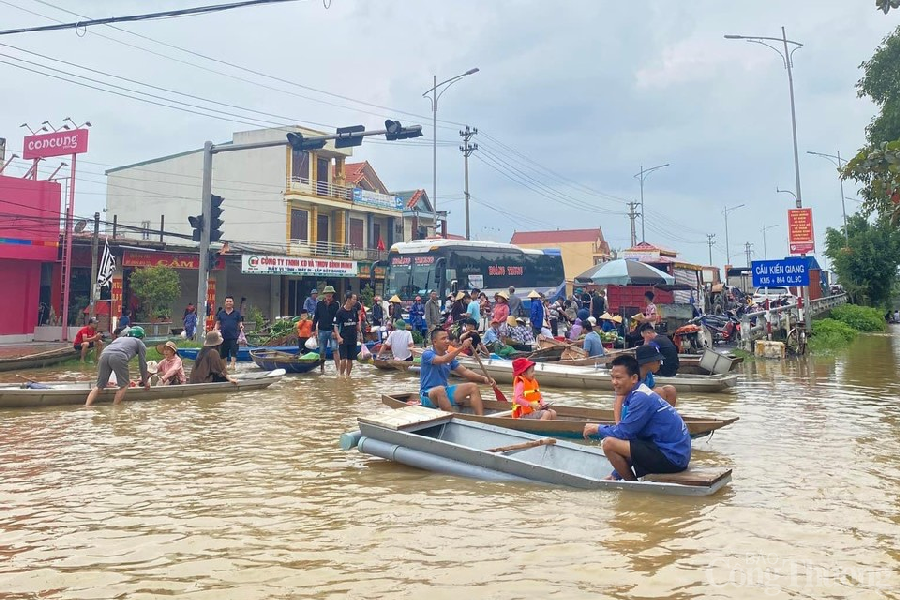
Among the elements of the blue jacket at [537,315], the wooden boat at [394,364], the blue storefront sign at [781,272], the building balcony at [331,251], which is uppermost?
the building balcony at [331,251]

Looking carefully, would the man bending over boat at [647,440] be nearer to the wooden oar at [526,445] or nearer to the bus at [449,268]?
the wooden oar at [526,445]

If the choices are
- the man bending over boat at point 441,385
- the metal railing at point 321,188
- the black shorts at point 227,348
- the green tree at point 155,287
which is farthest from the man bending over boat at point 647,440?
the metal railing at point 321,188

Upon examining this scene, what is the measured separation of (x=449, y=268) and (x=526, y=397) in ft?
54.0

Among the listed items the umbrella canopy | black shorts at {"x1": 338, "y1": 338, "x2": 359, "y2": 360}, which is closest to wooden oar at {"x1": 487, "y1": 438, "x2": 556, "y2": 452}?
black shorts at {"x1": 338, "y1": 338, "x2": 359, "y2": 360}

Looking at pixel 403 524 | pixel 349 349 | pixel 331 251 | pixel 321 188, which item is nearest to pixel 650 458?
pixel 403 524

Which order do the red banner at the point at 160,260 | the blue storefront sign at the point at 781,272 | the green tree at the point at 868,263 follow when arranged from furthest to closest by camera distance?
the green tree at the point at 868,263, the red banner at the point at 160,260, the blue storefront sign at the point at 781,272

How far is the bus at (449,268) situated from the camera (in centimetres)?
2498

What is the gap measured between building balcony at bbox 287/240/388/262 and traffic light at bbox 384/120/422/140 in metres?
22.5

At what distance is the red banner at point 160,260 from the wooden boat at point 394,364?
53.3 ft

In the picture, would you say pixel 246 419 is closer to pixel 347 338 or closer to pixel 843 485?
pixel 347 338

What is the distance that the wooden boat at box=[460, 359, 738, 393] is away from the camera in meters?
12.5

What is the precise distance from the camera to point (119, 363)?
11453 millimetres

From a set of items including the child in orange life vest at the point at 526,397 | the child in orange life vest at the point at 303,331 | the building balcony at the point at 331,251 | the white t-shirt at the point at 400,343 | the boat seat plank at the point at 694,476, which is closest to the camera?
the boat seat plank at the point at 694,476

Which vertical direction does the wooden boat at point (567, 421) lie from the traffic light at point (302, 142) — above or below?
below
